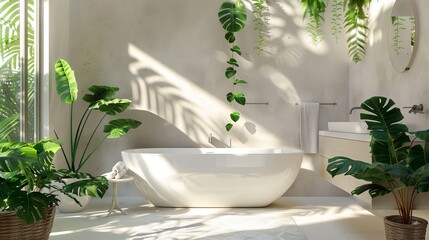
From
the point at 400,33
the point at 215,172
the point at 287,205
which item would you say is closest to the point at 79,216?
the point at 215,172

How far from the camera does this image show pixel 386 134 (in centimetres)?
256

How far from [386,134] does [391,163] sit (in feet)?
0.77

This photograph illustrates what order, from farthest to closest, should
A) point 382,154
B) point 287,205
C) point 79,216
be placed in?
point 287,205 → point 79,216 → point 382,154

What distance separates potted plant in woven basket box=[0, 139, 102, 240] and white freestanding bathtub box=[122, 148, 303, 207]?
1295mm

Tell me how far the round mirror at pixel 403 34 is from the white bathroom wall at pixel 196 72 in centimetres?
121

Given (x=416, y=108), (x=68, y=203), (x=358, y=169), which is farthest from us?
(x=68, y=203)

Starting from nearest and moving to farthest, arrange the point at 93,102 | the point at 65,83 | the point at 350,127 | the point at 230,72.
→ the point at 350,127 → the point at 65,83 → the point at 93,102 → the point at 230,72

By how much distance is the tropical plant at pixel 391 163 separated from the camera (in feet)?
7.94

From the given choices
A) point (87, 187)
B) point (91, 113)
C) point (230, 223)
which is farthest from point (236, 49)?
point (87, 187)

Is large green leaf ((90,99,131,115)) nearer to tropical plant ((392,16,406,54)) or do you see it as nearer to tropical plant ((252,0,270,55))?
tropical plant ((252,0,270,55))

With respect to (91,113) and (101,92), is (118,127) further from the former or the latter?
(91,113)

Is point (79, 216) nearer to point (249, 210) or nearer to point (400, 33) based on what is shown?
point (249, 210)

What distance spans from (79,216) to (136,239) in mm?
1165

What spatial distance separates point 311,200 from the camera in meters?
4.82
